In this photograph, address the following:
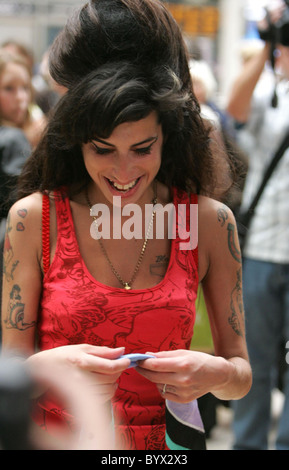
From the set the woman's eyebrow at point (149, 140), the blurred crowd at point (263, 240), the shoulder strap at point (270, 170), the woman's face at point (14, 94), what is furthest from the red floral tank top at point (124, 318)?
the woman's face at point (14, 94)

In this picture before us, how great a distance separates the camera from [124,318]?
1.60m

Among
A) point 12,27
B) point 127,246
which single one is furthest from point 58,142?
point 12,27

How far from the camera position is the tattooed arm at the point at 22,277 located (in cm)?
161

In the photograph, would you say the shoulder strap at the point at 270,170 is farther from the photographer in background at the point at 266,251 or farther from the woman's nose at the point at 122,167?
the woman's nose at the point at 122,167

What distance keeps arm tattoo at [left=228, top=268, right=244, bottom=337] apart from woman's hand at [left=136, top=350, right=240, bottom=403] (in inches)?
7.6

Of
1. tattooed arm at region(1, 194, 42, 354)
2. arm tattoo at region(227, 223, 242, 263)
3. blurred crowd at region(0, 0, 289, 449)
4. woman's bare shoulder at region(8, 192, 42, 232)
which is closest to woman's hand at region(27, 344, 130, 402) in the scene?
tattooed arm at region(1, 194, 42, 354)

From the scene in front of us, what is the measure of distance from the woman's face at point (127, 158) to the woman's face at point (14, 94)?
72.6 inches

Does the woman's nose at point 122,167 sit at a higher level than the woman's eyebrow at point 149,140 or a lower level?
lower

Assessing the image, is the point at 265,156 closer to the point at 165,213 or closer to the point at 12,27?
the point at 165,213

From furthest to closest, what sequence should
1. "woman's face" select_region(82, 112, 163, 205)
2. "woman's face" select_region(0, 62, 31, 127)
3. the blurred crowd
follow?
"woman's face" select_region(0, 62, 31, 127)
the blurred crowd
"woman's face" select_region(82, 112, 163, 205)

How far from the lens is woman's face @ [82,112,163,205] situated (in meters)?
1.53

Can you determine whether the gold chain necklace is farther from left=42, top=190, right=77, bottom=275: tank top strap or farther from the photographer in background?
the photographer in background

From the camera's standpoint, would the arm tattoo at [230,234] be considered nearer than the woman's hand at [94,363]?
No
